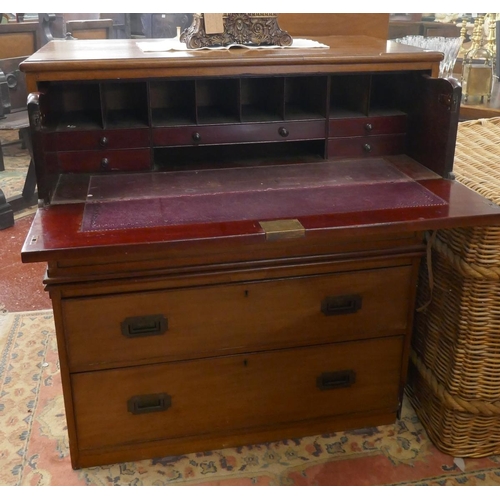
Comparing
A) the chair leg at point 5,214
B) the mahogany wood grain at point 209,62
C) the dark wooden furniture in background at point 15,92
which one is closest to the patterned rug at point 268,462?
the mahogany wood grain at point 209,62

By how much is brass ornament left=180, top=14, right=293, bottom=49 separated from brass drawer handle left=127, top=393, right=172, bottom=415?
920 millimetres

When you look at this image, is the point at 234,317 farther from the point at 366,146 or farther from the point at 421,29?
the point at 421,29

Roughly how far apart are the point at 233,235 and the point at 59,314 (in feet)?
1.46

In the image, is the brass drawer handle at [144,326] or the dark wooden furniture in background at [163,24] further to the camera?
the dark wooden furniture in background at [163,24]

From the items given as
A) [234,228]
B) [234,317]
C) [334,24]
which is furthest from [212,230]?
[334,24]

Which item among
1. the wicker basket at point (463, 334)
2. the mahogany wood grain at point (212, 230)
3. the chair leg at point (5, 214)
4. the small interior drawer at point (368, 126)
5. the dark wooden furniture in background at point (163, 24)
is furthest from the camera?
the dark wooden furniture in background at point (163, 24)

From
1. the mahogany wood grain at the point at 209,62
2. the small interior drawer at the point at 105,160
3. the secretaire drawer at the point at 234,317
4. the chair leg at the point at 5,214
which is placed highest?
the mahogany wood grain at the point at 209,62

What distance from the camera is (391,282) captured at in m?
1.54

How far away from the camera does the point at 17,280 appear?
8.37 ft

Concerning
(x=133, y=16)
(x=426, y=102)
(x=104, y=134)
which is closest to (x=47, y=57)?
(x=104, y=134)

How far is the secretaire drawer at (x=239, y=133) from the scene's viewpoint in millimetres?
1590

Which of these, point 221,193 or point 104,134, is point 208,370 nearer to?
point 221,193

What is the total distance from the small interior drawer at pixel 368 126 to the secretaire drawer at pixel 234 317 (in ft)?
1.38

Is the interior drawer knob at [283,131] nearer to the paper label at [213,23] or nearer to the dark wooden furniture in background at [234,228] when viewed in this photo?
the dark wooden furniture in background at [234,228]
